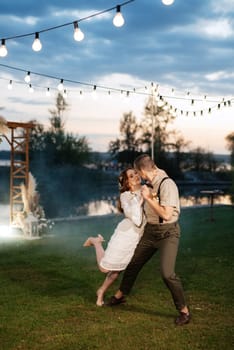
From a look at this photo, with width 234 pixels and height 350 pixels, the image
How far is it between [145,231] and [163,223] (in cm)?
32

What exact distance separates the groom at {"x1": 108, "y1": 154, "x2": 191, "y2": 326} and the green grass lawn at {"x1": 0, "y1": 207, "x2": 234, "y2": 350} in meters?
0.40

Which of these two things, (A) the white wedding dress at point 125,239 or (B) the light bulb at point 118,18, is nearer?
(A) the white wedding dress at point 125,239

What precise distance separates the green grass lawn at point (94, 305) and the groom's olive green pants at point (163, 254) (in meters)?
0.35

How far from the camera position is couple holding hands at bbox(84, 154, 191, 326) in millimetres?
4887

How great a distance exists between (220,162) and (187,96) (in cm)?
4640

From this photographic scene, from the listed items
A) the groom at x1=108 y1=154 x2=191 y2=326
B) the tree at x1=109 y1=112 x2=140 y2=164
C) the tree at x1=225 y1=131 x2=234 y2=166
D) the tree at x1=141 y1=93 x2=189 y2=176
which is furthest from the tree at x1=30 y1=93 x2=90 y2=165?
the groom at x1=108 y1=154 x2=191 y2=326

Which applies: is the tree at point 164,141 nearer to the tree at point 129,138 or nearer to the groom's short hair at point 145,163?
the tree at point 129,138

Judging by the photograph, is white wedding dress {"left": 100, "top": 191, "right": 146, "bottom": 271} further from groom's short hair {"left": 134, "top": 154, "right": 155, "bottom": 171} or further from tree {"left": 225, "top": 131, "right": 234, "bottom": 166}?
tree {"left": 225, "top": 131, "right": 234, "bottom": 166}

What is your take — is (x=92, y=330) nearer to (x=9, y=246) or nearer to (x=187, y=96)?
(x=9, y=246)

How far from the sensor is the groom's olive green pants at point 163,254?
4898mm

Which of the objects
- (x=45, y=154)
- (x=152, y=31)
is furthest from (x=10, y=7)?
(x=45, y=154)

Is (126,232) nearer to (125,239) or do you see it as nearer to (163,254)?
(125,239)

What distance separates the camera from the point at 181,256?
9.24 m

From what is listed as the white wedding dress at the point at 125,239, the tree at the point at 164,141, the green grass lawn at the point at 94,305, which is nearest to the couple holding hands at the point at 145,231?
the white wedding dress at the point at 125,239
